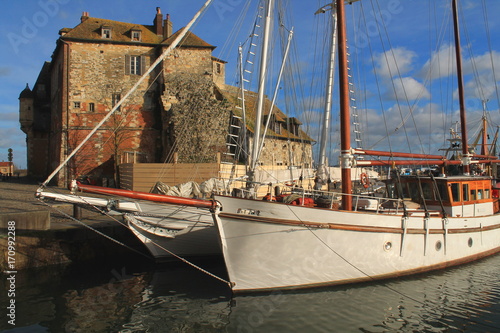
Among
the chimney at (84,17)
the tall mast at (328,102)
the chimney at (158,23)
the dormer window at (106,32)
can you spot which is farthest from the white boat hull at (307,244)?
the chimney at (84,17)

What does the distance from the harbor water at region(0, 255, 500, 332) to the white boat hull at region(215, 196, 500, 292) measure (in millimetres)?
418

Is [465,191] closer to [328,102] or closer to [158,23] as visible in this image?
[328,102]

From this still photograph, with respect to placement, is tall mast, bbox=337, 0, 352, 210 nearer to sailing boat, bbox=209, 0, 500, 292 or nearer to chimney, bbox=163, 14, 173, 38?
sailing boat, bbox=209, 0, 500, 292

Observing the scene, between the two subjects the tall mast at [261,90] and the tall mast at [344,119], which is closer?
the tall mast at [344,119]

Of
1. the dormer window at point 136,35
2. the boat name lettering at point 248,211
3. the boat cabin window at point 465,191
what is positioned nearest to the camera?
the boat name lettering at point 248,211

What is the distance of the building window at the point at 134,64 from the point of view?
102 ft

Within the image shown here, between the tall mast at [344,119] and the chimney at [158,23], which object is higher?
the chimney at [158,23]

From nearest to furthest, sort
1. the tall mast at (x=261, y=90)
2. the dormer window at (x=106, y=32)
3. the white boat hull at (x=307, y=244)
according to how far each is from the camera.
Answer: the white boat hull at (x=307, y=244), the tall mast at (x=261, y=90), the dormer window at (x=106, y=32)

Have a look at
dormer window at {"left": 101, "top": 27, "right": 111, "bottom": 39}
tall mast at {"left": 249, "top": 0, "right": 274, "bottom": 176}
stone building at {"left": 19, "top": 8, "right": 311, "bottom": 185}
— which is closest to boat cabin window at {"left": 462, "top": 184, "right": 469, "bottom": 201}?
tall mast at {"left": 249, "top": 0, "right": 274, "bottom": 176}

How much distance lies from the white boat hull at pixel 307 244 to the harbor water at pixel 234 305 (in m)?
0.42

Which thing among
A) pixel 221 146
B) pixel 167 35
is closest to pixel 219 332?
pixel 221 146

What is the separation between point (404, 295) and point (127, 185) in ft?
58.1

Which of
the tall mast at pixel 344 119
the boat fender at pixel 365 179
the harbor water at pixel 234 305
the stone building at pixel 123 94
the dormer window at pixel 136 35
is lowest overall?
the harbor water at pixel 234 305

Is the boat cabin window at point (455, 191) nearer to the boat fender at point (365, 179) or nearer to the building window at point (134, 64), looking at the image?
the boat fender at point (365, 179)
